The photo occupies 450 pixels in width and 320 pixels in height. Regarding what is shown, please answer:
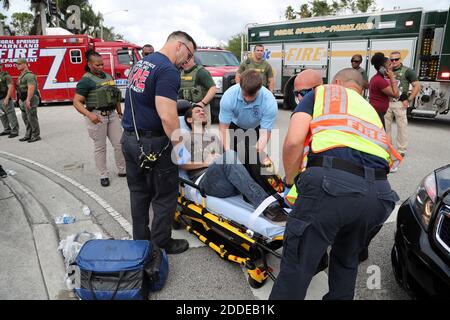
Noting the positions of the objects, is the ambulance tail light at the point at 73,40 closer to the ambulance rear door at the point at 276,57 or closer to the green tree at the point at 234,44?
the ambulance rear door at the point at 276,57

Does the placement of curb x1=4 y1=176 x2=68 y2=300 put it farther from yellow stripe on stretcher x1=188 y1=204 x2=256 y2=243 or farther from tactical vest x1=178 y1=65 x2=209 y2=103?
tactical vest x1=178 y1=65 x2=209 y2=103

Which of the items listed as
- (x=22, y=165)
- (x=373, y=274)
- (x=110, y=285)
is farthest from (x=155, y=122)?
(x=22, y=165)

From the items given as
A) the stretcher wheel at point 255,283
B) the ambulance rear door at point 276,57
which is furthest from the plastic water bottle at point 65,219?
the ambulance rear door at point 276,57

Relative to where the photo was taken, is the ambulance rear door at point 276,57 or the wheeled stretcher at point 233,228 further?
the ambulance rear door at point 276,57

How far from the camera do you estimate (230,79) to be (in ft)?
28.8

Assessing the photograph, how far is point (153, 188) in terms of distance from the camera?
3033 millimetres

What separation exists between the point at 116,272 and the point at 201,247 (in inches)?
40.9

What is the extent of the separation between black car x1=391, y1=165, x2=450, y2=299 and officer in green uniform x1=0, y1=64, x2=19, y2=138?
8885mm

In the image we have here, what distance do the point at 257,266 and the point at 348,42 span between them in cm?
911

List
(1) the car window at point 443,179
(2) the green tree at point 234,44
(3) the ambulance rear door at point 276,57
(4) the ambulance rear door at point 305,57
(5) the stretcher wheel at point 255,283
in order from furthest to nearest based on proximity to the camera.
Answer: (2) the green tree at point 234,44 → (3) the ambulance rear door at point 276,57 → (4) the ambulance rear door at point 305,57 → (5) the stretcher wheel at point 255,283 → (1) the car window at point 443,179

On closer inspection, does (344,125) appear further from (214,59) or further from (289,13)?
(289,13)

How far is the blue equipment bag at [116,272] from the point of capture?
2.39 meters

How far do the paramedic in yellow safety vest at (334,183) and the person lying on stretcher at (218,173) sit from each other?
71 centimetres

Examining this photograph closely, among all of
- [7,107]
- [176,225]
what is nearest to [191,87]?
[176,225]
